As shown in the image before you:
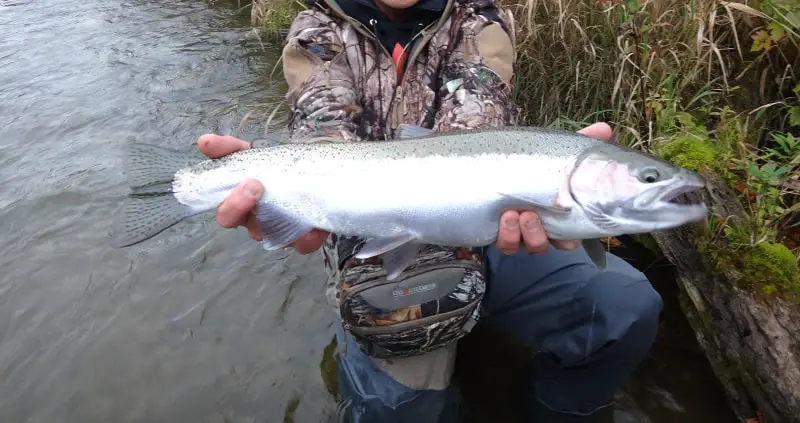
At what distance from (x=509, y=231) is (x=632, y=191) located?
17.1 inches

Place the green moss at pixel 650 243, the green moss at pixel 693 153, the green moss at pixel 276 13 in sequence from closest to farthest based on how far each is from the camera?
the green moss at pixel 693 153, the green moss at pixel 650 243, the green moss at pixel 276 13

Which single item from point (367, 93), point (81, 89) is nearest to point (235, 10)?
point (81, 89)

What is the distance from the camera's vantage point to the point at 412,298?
7.98 feet

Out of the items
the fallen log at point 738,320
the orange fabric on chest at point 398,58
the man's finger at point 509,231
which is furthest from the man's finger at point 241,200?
the fallen log at point 738,320

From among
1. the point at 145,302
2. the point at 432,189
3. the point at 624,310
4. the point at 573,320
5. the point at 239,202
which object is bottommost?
the point at 145,302

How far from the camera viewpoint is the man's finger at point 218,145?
7.79ft

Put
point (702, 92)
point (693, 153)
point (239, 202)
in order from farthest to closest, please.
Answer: point (702, 92) → point (693, 153) → point (239, 202)

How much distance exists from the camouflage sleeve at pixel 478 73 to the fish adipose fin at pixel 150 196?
116 cm

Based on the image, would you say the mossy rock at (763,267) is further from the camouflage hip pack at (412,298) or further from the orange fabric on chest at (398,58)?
the orange fabric on chest at (398,58)

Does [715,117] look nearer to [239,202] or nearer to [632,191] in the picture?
[632,191]

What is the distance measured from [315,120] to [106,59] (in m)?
7.16

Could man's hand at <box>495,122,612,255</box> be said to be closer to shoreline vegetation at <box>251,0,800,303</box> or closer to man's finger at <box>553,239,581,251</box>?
man's finger at <box>553,239,581,251</box>

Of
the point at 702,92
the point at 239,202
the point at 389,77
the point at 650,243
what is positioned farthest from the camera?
the point at 702,92

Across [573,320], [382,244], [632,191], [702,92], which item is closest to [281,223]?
[382,244]
